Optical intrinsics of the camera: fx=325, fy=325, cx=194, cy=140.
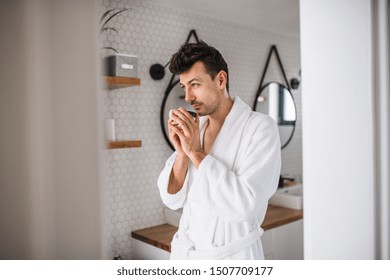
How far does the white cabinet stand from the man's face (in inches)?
25.9

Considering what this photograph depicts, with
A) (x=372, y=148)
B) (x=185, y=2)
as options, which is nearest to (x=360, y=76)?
(x=372, y=148)

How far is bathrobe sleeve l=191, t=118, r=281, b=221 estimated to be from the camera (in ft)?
2.14

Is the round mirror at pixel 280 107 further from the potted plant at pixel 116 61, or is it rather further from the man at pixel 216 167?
the man at pixel 216 167

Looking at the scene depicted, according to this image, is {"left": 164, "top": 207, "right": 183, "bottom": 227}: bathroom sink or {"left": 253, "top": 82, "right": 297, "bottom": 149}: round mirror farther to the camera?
{"left": 253, "top": 82, "right": 297, "bottom": 149}: round mirror

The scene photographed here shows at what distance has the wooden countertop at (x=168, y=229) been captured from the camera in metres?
1.17

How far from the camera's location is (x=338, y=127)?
219 millimetres

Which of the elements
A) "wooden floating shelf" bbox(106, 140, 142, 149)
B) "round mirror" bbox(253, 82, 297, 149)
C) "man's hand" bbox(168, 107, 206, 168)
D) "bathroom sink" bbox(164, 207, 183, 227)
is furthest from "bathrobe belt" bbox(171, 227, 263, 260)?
"round mirror" bbox(253, 82, 297, 149)

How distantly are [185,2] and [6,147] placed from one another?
1.27m

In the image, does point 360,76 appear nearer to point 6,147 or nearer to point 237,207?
point 6,147

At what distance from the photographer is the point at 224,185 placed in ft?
2.15

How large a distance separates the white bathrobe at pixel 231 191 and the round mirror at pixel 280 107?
0.91 m

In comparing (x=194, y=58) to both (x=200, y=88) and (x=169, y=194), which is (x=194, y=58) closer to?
(x=200, y=88)

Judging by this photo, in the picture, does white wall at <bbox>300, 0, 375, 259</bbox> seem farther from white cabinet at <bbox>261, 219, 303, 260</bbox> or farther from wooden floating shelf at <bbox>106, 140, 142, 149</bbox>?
white cabinet at <bbox>261, 219, 303, 260</bbox>

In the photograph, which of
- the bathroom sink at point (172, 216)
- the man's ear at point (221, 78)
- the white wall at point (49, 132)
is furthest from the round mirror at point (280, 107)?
the white wall at point (49, 132)
